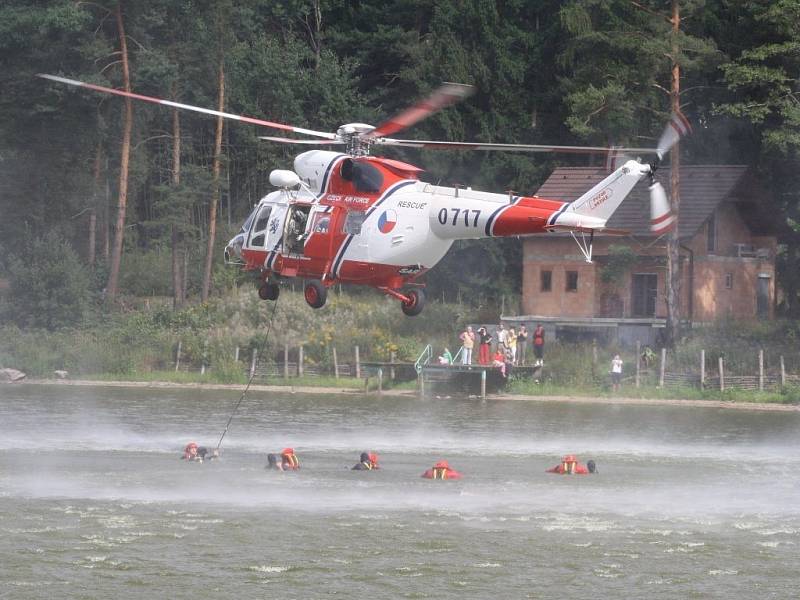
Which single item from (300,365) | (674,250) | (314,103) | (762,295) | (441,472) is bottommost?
(441,472)

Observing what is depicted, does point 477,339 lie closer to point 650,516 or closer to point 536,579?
point 650,516

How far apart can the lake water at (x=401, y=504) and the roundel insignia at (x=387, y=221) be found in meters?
6.91

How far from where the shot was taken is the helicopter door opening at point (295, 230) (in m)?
33.5

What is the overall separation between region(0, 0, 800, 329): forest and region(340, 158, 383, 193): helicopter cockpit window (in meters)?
24.0

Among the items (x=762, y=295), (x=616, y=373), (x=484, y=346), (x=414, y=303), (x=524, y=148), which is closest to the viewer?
(x=524, y=148)

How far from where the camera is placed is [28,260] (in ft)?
211

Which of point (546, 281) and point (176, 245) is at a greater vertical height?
point (176, 245)

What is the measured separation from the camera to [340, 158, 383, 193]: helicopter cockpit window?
33031 millimetres

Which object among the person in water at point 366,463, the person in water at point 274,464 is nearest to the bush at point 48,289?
the person in water at point 274,464

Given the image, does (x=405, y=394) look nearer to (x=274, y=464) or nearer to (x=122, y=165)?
(x=122, y=165)

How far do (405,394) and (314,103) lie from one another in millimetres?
21490

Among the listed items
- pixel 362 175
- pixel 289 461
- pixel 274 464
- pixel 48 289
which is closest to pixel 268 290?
pixel 362 175

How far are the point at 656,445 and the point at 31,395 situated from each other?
981 inches

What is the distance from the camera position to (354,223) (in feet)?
108
